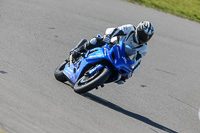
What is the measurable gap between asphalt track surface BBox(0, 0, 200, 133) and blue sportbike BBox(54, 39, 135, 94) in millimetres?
278

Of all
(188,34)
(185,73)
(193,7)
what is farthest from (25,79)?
(193,7)

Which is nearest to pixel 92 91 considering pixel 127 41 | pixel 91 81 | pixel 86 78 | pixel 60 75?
pixel 60 75

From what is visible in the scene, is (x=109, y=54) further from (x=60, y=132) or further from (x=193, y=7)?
(x=193, y=7)

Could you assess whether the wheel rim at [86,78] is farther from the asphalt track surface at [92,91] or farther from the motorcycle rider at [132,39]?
the motorcycle rider at [132,39]

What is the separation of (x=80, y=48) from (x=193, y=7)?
11625mm

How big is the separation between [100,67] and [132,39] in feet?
2.71

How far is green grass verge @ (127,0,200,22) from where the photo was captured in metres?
16.6

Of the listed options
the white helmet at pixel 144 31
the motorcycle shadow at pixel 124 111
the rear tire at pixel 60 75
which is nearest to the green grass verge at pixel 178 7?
the rear tire at pixel 60 75

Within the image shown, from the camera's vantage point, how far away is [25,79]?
724 centimetres

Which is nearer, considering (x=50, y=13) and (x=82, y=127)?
(x=82, y=127)

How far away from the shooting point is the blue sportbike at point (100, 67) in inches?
269

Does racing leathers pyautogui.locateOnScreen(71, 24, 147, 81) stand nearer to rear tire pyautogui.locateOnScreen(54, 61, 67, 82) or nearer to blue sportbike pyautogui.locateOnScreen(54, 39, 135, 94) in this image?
blue sportbike pyautogui.locateOnScreen(54, 39, 135, 94)

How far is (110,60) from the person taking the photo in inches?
274

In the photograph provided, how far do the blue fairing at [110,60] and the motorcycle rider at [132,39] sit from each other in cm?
14
